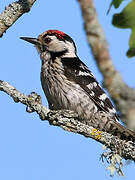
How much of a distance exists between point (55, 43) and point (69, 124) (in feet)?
8.45

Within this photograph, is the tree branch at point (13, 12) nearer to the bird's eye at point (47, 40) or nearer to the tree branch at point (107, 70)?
the bird's eye at point (47, 40)

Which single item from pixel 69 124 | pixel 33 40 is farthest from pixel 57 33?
pixel 69 124

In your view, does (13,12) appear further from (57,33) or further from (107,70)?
(107,70)

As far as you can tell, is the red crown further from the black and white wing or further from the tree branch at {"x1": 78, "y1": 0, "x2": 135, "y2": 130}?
the tree branch at {"x1": 78, "y1": 0, "x2": 135, "y2": 130}

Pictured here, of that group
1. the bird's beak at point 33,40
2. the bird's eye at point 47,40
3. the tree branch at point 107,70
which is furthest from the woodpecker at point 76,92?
the tree branch at point 107,70

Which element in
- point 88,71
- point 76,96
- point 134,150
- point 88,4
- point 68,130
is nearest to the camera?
point 88,4

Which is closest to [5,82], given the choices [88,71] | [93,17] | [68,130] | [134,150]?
[68,130]

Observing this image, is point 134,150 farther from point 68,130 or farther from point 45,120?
point 45,120

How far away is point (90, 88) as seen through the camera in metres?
5.36

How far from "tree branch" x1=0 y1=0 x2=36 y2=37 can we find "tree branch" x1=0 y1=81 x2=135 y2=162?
24.0 inches

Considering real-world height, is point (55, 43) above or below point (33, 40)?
above

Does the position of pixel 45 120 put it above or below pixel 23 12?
below

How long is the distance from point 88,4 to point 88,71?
4.70 metres

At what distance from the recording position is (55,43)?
612 cm
